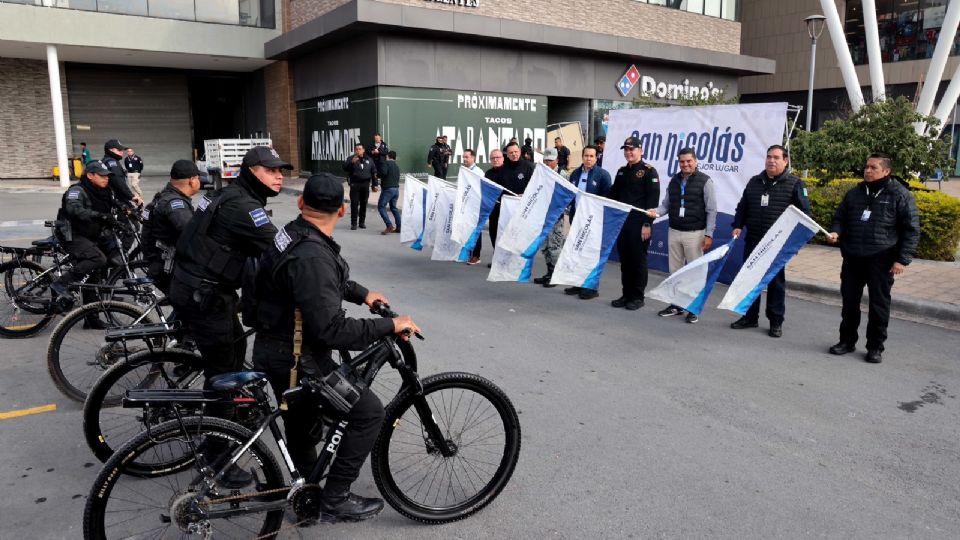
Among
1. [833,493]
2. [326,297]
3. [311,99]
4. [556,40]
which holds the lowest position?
[833,493]

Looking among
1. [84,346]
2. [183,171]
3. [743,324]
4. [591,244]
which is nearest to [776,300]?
[743,324]

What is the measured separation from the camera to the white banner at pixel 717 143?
8.62m

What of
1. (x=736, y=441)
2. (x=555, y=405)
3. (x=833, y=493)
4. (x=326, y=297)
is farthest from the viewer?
(x=555, y=405)

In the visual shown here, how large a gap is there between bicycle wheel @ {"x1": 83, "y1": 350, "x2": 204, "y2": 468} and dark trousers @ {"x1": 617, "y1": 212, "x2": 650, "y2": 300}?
17.3ft

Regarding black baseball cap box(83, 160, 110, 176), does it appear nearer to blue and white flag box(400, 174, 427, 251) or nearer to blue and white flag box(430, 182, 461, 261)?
blue and white flag box(430, 182, 461, 261)

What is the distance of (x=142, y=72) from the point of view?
106 feet

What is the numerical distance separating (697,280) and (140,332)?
5301 mm

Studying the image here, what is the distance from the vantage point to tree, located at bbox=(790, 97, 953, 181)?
12.4 metres

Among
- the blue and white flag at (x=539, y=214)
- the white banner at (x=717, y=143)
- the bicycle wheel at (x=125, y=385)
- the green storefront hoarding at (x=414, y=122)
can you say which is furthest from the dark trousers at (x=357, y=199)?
the bicycle wheel at (x=125, y=385)

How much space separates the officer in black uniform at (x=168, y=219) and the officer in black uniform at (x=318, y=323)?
2116 mm

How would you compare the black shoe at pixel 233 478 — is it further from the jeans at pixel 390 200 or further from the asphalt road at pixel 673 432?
the jeans at pixel 390 200

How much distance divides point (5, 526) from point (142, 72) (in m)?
33.9

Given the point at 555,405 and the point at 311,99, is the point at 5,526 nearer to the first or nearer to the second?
the point at 555,405

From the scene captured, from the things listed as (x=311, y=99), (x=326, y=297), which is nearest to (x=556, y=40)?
(x=311, y=99)
